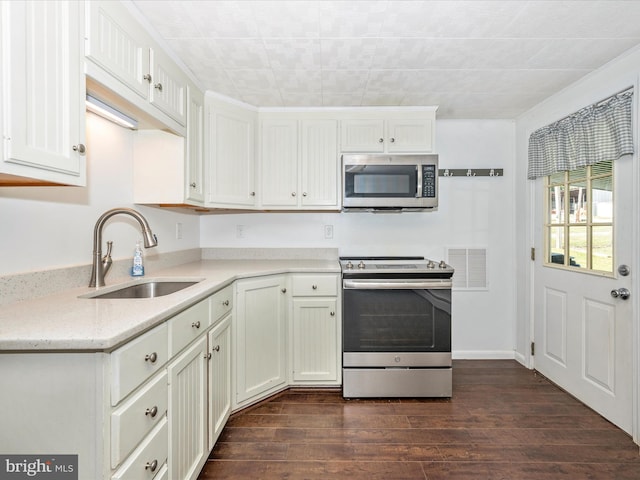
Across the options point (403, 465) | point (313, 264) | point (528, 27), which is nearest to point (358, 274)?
point (313, 264)

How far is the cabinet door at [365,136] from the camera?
2682mm

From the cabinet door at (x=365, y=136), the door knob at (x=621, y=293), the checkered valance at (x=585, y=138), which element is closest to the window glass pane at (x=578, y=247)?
the door knob at (x=621, y=293)

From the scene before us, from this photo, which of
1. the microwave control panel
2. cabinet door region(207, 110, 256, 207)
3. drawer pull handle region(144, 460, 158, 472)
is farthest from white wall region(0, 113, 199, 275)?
the microwave control panel

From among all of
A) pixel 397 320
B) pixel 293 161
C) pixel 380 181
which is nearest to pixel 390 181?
pixel 380 181

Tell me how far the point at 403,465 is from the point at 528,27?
7.44ft

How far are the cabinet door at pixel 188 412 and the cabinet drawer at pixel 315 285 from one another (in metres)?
0.92

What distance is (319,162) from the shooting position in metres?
2.70

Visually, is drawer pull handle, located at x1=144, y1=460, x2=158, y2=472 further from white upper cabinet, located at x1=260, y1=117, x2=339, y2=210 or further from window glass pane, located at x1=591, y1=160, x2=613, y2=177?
window glass pane, located at x1=591, y1=160, x2=613, y2=177

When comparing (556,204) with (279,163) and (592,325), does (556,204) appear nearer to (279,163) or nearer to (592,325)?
(592,325)

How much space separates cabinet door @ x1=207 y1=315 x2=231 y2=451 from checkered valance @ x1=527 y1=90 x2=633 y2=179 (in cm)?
247

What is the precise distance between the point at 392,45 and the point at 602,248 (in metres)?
1.80

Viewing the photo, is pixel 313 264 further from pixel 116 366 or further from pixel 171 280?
pixel 116 366

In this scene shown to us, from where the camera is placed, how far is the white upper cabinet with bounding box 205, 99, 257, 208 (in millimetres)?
2436

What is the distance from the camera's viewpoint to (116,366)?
93 cm
